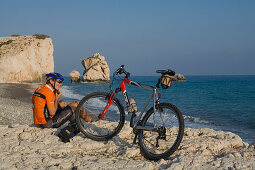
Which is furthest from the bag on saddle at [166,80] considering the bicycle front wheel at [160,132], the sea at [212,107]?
the sea at [212,107]

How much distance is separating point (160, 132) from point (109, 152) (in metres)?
1.16

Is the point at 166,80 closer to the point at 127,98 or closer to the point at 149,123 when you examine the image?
the point at 149,123

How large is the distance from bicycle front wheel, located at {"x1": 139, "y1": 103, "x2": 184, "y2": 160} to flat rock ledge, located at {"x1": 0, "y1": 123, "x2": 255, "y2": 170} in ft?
0.60

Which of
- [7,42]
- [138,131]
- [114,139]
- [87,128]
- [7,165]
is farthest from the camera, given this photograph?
[7,42]

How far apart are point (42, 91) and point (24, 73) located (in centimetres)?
4799

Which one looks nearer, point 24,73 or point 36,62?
point 24,73

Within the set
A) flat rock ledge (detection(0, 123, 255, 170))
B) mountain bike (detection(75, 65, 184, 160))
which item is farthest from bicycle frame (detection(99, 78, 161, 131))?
flat rock ledge (detection(0, 123, 255, 170))

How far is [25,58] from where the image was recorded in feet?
162

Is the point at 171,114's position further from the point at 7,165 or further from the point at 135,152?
the point at 7,165

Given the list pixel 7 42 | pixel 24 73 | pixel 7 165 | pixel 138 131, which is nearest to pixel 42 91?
pixel 7 165

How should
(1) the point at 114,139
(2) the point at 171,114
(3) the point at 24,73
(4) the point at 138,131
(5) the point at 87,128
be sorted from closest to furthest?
(2) the point at 171,114
(4) the point at 138,131
(1) the point at 114,139
(5) the point at 87,128
(3) the point at 24,73

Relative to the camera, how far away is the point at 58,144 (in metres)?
5.00

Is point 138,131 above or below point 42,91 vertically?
below

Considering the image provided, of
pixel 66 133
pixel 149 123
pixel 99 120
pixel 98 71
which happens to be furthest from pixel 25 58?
pixel 149 123
